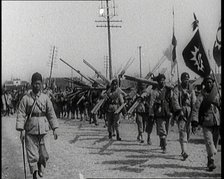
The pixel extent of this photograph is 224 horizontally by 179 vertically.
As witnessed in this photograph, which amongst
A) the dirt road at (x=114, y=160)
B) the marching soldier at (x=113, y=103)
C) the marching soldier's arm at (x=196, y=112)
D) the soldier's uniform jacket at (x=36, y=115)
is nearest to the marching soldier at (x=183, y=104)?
the dirt road at (x=114, y=160)

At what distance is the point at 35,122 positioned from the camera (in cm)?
708

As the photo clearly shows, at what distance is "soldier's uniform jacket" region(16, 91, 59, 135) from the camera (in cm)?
706

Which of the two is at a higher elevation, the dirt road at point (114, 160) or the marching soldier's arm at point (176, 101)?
the marching soldier's arm at point (176, 101)

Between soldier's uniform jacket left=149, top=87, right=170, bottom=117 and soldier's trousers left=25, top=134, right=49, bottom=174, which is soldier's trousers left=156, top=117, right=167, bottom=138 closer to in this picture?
soldier's uniform jacket left=149, top=87, right=170, bottom=117

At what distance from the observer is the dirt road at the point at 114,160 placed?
7031mm

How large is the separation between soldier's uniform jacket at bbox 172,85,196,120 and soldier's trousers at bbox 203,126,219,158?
1205mm

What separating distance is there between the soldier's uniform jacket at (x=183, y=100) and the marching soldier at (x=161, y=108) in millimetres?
759

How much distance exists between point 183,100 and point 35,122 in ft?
10.9

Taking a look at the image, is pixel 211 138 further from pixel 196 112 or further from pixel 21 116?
pixel 21 116

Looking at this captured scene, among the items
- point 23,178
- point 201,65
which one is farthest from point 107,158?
point 201,65

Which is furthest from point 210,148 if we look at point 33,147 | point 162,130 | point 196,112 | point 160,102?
point 33,147

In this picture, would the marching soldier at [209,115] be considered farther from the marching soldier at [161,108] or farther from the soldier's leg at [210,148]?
the marching soldier at [161,108]

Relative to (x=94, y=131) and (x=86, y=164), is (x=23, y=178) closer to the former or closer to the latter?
(x=86, y=164)

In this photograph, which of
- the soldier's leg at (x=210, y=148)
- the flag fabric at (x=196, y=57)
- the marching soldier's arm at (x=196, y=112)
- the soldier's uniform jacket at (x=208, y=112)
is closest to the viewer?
the flag fabric at (x=196, y=57)
